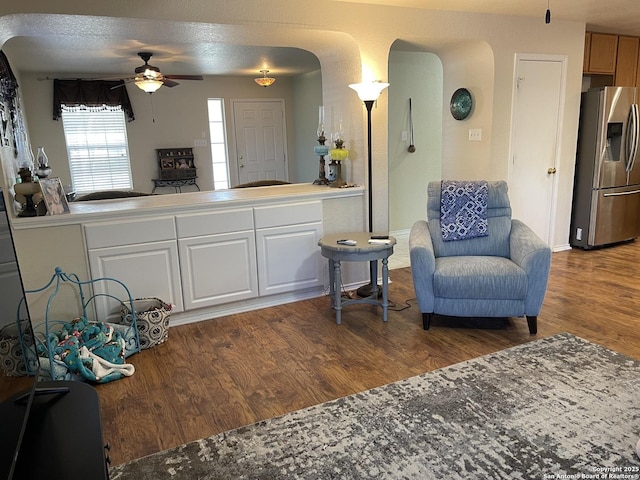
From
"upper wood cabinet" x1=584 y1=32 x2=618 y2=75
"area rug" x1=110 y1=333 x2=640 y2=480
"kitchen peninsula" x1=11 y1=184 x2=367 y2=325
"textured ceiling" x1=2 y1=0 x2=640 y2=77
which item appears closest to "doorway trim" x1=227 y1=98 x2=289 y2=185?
"textured ceiling" x1=2 y1=0 x2=640 y2=77

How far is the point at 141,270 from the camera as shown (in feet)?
10.6

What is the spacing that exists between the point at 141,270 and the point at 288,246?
3.55ft

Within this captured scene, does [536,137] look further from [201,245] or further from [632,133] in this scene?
[201,245]

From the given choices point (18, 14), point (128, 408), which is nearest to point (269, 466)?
point (128, 408)

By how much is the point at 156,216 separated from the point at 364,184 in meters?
1.65

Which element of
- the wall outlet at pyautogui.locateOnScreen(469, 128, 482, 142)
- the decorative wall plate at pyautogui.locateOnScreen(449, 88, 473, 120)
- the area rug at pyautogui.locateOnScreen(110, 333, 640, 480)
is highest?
the decorative wall plate at pyautogui.locateOnScreen(449, 88, 473, 120)

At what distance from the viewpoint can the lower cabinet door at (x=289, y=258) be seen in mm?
3629

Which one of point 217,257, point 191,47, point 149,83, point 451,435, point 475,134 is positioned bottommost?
point 451,435

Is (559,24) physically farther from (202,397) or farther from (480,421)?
(202,397)

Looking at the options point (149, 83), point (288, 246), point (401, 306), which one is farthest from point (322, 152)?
point (149, 83)

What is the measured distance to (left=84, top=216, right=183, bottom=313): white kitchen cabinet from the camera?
10.1 feet

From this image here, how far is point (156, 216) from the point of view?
3221mm

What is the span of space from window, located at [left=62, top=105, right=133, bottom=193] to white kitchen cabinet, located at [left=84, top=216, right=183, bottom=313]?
4819 mm

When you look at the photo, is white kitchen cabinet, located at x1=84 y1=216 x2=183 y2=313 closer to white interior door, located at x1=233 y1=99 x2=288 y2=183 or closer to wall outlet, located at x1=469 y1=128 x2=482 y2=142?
wall outlet, located at x1=469 y1=128 x2=482 y2=142
